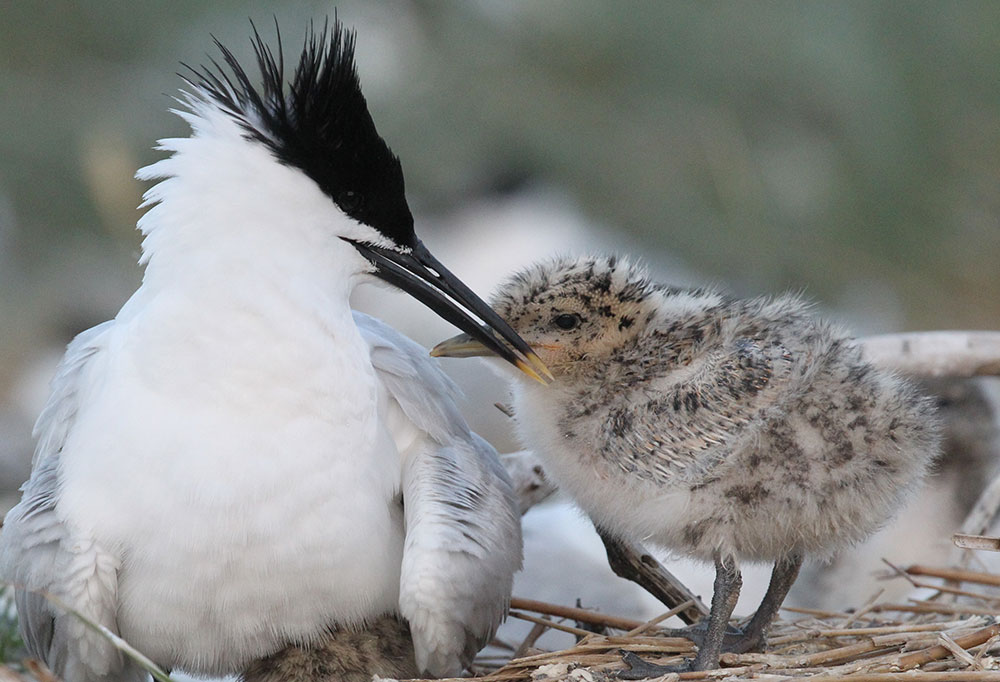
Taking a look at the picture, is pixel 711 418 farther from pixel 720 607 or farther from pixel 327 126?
pixel 327 126

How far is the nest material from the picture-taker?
2793mm

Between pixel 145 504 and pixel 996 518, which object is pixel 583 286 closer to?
pixel 145 504

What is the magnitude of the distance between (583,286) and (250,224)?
2.71 feet

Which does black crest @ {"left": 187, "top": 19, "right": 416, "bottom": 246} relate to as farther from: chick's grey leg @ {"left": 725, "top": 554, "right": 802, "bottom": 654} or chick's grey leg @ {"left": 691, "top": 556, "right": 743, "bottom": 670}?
chick's grey leg @ {"left": 725, "top": 554, "right": 802, "bottom": 654}

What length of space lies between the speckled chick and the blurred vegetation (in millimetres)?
5000

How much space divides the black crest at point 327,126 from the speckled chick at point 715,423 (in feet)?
1.57

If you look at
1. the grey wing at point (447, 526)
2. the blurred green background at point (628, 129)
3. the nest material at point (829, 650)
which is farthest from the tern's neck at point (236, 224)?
the blurred green background at point (628, 129)

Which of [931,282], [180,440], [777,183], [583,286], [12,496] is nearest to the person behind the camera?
[180,440]

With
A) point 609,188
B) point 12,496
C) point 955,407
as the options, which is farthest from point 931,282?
point 12,496

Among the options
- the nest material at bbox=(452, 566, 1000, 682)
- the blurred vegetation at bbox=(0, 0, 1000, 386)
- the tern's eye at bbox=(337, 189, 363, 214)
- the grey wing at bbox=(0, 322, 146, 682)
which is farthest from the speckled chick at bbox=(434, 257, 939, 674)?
the blurred vegetation at bbox=(0, 0, 1000, 386)

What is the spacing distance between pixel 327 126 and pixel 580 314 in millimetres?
759

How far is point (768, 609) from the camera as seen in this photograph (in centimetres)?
323

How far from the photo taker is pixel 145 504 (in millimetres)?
2830

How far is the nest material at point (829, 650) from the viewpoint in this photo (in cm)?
279
